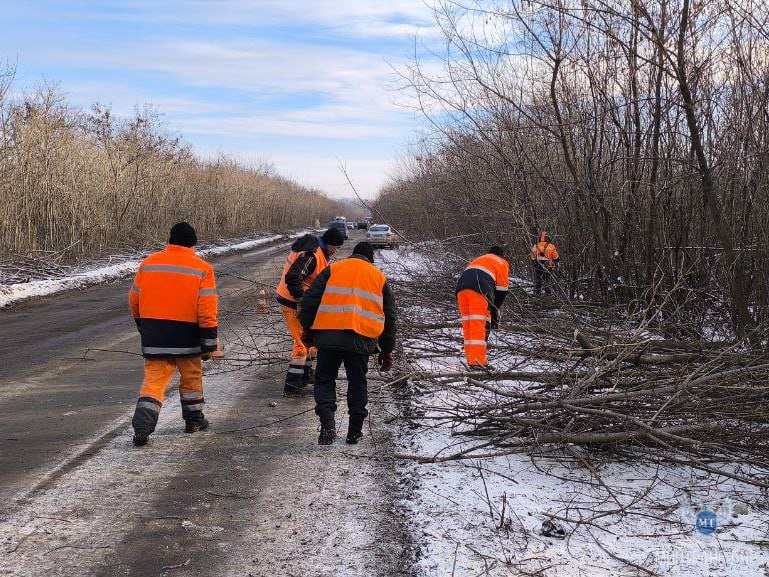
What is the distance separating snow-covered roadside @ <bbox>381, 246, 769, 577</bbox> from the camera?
3.41 meters

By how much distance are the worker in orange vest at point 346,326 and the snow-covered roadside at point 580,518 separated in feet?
2.37

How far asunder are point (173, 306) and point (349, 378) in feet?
4.99

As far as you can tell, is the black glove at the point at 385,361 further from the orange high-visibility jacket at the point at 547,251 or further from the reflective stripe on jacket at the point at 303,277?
the orange high-visibility jacket at the point at 547,251

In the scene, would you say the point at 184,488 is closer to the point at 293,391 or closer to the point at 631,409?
the point at 293,391

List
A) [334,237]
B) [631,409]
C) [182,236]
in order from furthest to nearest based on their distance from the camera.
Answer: [334,237] < [182,236] < [631,409]

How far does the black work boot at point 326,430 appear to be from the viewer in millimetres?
5375

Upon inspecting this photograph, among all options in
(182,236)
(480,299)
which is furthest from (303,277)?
(480,299)

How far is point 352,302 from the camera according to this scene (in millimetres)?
5285

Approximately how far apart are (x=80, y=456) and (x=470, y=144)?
1028cm

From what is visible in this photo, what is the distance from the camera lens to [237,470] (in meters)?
4.76

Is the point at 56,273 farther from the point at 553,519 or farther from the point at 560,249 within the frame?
the point at 553,519

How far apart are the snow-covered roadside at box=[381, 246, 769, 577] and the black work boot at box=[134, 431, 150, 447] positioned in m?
2.02

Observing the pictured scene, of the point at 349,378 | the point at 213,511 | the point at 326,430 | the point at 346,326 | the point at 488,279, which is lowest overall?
the point at 213,511

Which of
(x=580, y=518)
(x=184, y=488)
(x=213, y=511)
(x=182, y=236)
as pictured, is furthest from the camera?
(x=182, y=236)
